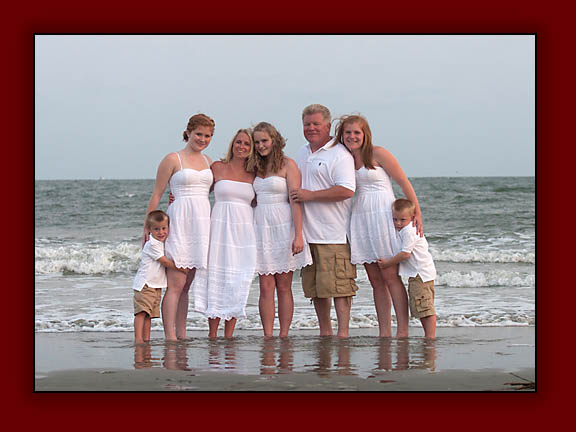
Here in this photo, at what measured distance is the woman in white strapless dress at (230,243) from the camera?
6102mm

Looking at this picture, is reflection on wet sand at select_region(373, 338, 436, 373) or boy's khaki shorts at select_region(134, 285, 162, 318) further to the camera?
boy's khaki shorts at select_region(134, 285, 162, 318)

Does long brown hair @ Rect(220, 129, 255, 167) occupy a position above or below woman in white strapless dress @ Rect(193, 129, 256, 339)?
above

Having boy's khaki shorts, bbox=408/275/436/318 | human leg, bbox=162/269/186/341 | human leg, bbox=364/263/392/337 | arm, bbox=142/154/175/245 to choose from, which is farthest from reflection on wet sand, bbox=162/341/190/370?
boy's khaki shorts, bbox=408/275/436/318

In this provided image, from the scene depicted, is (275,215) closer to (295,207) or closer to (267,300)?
(295,207)

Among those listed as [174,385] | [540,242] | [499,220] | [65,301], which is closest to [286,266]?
[174,385]

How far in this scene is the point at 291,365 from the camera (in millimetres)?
5359

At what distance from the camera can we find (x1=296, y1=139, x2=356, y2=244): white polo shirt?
19.7ft

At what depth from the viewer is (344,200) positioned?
6129mm

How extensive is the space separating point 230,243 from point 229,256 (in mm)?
109

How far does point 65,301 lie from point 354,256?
4697mm

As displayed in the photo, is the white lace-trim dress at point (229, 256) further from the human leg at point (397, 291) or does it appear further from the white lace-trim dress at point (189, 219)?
the human leg at point (397, 291)

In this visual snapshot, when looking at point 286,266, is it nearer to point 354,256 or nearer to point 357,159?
point 354,256

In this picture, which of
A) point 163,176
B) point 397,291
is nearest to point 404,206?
point 397,291

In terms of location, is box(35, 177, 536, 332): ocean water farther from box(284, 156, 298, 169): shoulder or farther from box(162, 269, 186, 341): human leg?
box(284, 156, 298, 169): shoulder
